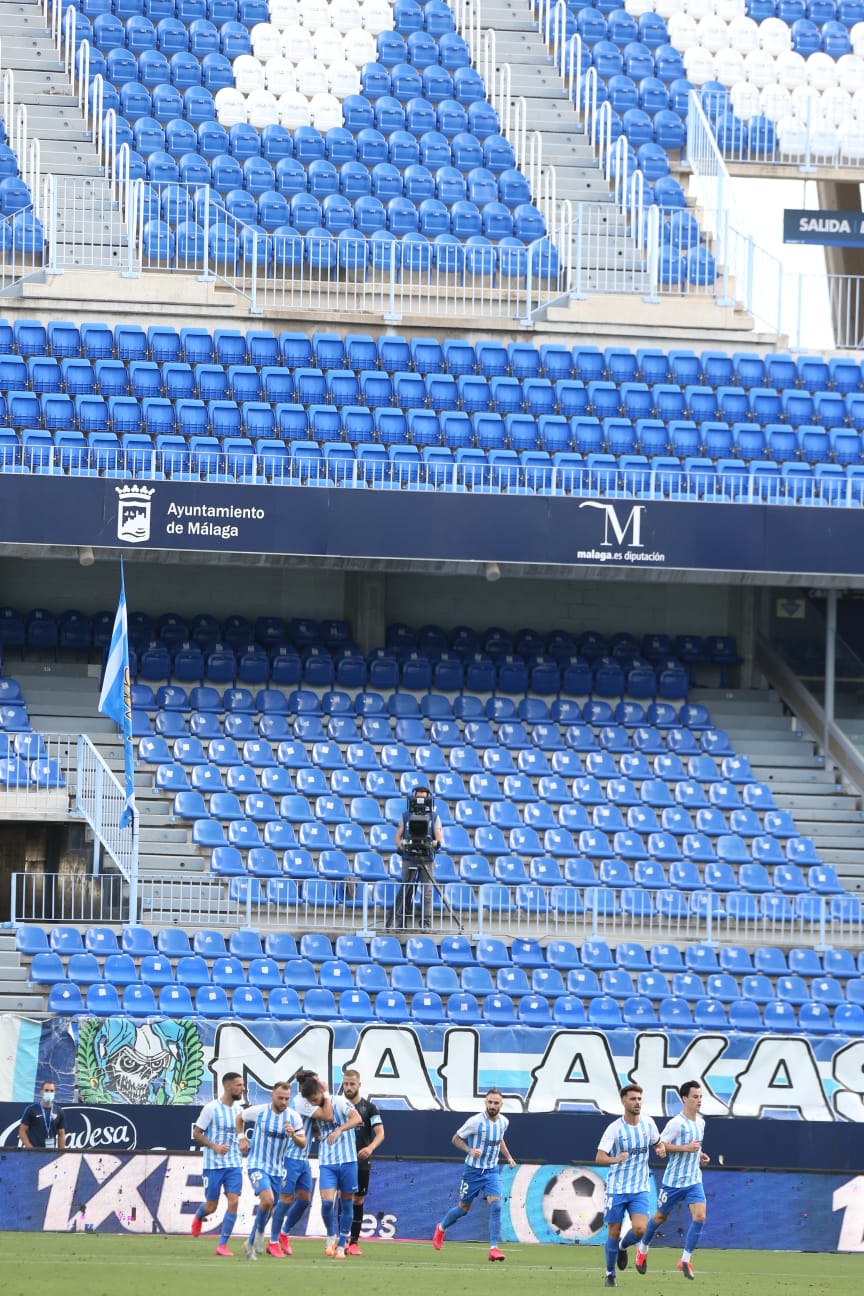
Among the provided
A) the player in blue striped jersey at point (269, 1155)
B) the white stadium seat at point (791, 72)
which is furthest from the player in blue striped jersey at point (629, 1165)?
the white stadium seat at point (791, 72)

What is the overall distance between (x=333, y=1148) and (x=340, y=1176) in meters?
0.28

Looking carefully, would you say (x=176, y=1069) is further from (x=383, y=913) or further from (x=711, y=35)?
(x=711, y=35)

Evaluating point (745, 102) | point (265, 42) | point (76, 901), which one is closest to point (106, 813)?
point (76, 901)

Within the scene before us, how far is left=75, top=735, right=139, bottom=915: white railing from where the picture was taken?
2808cm

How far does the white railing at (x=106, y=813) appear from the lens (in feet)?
92.1

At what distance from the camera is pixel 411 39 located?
128ft

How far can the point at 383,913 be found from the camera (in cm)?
2889

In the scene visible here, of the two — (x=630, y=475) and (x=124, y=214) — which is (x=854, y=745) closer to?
(x=630, y=475)

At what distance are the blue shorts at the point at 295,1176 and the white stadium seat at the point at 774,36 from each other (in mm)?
26594

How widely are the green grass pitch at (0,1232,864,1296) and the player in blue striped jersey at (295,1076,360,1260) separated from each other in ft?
1.22

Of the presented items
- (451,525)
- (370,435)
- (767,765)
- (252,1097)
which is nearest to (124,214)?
(370,435)

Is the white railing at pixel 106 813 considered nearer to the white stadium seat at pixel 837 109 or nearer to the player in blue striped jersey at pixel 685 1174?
the player in blue striped jersey at pixel 685 1174

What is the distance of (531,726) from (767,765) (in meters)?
3.40

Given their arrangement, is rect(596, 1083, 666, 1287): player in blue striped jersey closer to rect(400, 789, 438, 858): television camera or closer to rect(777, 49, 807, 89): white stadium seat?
rect(400, 789, 438, 858): television camera
